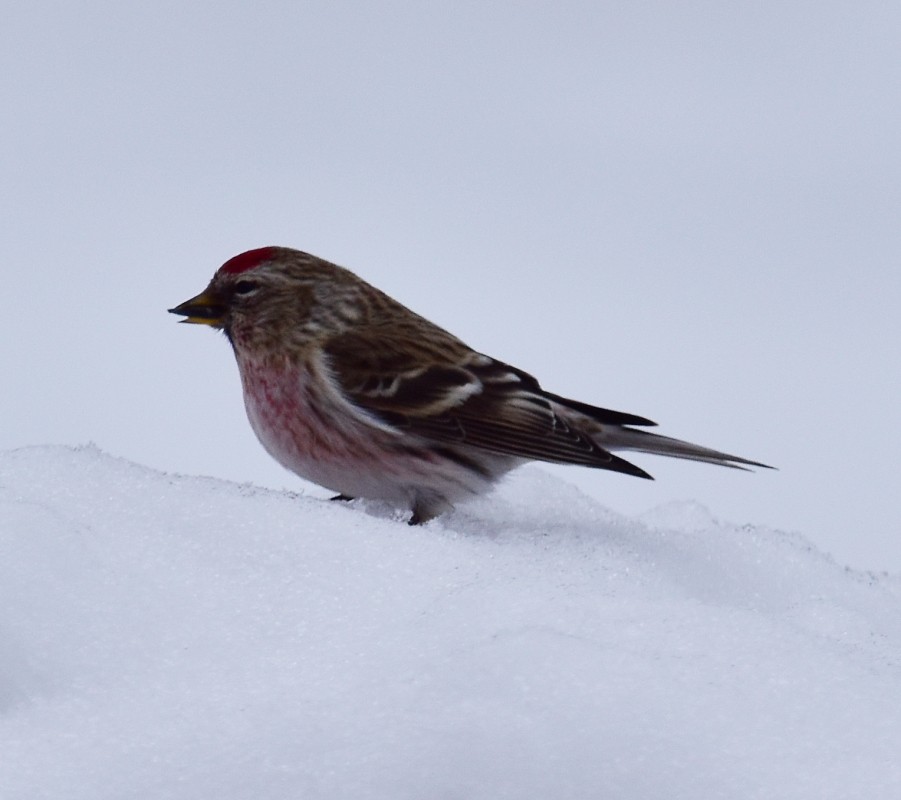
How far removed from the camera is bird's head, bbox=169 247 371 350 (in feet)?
13.9

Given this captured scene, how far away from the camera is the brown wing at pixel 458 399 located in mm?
3910

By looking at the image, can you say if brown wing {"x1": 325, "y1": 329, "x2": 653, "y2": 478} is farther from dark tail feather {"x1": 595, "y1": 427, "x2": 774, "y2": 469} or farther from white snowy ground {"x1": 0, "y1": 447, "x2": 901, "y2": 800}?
white snowy ground {"x1": 0, "y1": 447, "x2": 901, "y2": 800}

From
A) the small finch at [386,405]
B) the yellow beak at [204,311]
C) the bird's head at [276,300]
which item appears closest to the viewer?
the small finch at [386,405]

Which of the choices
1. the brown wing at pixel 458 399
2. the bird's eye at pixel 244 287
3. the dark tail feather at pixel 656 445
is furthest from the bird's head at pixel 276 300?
the dark tail feather at pixel 656 445

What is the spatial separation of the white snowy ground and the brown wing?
78cm

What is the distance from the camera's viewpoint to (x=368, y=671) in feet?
7.91

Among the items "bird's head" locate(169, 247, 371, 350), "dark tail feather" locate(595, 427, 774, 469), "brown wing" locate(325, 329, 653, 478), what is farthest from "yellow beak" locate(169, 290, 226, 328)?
"dark tail feather" locate(595, 427, 774, 469)

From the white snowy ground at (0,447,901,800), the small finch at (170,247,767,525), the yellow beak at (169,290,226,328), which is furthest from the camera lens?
the yellow beak at (169,290,226,328)

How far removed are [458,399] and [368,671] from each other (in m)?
1.66

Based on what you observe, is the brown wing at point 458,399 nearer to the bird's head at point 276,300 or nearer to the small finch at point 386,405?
the small finch at point 386,405

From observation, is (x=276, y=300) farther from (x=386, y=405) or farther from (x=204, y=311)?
(x=386, y=405)

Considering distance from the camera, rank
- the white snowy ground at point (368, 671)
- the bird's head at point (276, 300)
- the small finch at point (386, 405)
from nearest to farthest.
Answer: the white snowy ground at point (368, 671) < the small finch at point (386, 405) < the bird's head at point (276, 300)

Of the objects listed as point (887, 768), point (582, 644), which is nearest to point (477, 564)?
point (582, 644)

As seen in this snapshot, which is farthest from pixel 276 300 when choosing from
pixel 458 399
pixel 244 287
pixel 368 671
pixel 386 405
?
pixel 368 671
